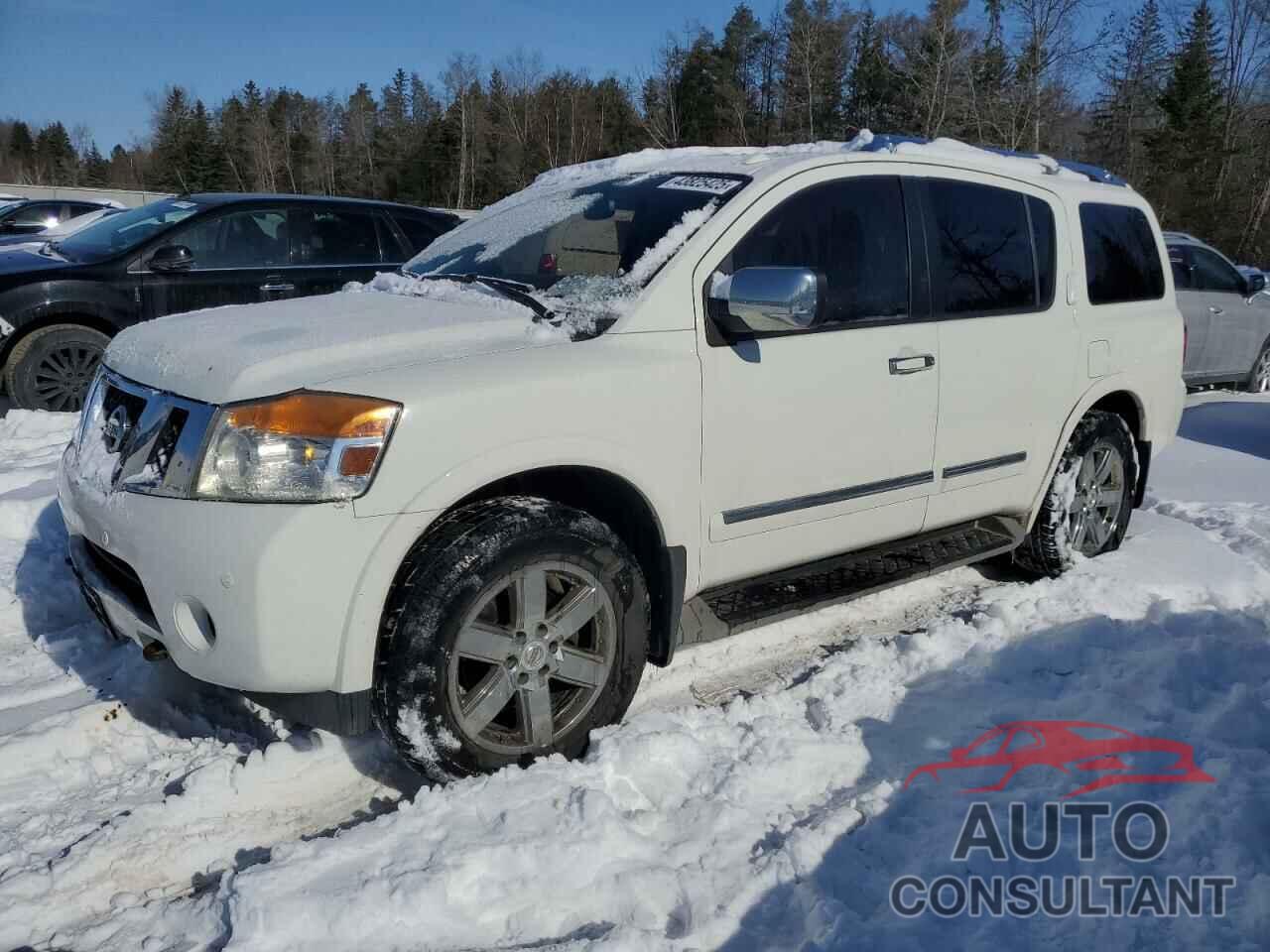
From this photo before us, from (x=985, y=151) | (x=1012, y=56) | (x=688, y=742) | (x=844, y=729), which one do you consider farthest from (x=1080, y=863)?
(x=1012, y=56)

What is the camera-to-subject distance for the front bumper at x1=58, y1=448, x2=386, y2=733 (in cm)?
246

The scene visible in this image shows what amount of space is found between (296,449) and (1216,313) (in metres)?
10.7

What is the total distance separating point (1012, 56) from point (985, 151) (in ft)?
85.5

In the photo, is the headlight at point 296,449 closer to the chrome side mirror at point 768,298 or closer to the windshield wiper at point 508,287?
the windshield wiper at point 508,287

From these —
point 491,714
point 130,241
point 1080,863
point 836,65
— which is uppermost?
point 836,65

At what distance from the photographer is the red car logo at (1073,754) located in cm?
290

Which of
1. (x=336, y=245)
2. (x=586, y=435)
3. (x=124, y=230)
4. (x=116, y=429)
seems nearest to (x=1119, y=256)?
(x=586, y=435)

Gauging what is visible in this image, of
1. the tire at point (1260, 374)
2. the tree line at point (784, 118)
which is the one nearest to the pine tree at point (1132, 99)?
the tree line at point (784, 118)

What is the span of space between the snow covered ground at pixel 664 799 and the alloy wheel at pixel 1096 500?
20.7 inches

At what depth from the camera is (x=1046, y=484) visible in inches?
176

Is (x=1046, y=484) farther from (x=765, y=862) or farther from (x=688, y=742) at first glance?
(x=765, y=862)

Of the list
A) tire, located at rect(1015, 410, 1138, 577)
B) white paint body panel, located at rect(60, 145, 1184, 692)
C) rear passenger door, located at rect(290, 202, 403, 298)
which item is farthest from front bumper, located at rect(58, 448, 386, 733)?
rear passenger door, located at rect(290, 202, 403, 298)

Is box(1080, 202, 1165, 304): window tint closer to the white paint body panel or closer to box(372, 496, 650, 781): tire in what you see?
the white paint body panel

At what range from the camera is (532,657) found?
286 cm
